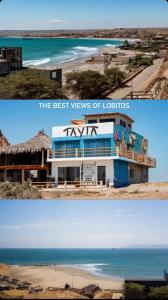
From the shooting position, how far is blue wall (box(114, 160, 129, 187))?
6.99 metres

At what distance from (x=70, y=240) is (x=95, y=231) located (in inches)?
6.9

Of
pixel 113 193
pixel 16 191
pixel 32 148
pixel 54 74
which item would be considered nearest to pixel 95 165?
pixel 113 193

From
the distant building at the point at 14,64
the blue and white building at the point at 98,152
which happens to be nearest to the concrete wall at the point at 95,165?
the blue and white building at the point at 98,152

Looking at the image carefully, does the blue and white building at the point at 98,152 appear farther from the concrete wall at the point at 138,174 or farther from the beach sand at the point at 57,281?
the beach sand at the point at 57,281

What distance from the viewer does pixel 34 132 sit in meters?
7.00

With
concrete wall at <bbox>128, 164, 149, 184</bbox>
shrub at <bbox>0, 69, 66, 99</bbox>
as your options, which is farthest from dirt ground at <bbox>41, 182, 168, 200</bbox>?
shrub at <bbox>0, 69, 66, 99</bbox>

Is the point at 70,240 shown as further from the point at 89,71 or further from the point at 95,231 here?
the point at 89,71

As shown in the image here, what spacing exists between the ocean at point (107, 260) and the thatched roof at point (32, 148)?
644 mm

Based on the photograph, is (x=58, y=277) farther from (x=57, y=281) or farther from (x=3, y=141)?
(x=3, y=141)

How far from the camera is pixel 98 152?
700 centimetres

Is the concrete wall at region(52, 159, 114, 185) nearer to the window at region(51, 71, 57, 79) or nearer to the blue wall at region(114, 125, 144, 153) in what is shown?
the blue wall at region(114, 125, 144, 153)

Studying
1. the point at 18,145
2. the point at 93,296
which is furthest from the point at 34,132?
the point at 93,296

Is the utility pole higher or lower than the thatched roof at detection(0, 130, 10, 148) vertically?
higher

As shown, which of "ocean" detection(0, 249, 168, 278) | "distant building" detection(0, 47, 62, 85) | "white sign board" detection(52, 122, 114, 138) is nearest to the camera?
"distant building" detection(0, 47, 62, 85)
